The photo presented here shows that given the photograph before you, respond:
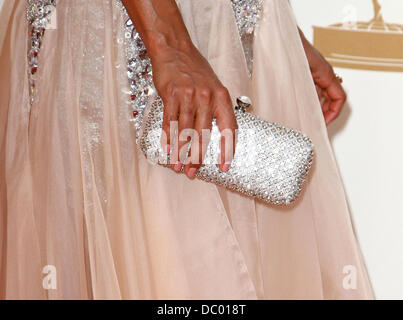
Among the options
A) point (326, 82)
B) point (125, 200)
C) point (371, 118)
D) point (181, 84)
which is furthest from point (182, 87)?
point (371, 118)

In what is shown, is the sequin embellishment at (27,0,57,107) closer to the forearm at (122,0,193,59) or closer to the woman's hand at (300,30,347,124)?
the forearm at (122,0,193,59)

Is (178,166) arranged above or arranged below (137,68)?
below

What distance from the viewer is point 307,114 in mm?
705

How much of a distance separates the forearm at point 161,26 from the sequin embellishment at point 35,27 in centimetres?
11

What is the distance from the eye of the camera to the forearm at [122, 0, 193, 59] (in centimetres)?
58

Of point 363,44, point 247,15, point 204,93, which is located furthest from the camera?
point 363,44

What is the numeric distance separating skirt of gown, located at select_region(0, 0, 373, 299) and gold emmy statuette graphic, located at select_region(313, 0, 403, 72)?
0.36m

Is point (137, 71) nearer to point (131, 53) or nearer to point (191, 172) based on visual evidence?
point (131, 53)

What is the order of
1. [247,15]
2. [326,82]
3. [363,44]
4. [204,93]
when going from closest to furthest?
1. [204,93]
2. [247,15]
3. [326,82]
4. [363,44]

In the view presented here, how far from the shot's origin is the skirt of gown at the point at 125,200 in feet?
1.96

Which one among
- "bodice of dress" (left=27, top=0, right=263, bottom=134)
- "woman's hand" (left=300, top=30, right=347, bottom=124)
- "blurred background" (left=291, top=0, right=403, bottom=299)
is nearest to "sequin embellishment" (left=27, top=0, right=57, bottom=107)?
"bodice of dress" (left=27, top=0, right=263, bottom=134)

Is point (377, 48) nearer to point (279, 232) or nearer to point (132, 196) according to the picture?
point (279, 232)

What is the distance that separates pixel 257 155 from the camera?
1.93 feet

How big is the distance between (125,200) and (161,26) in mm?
175
